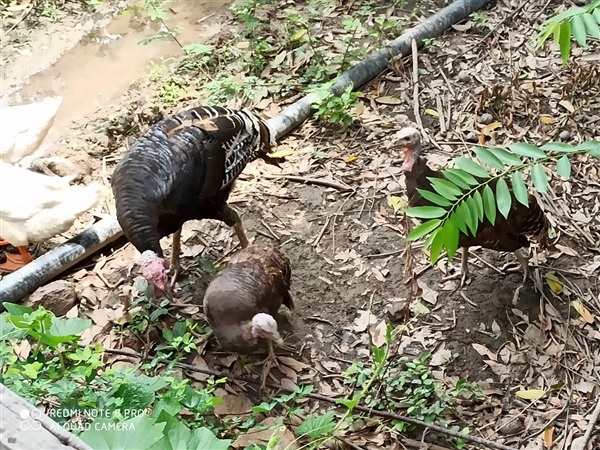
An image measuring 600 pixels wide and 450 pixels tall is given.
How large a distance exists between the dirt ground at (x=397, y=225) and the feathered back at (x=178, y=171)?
0.51 meters

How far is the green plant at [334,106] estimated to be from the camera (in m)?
4.51

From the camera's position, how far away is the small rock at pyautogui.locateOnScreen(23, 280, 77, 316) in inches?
143

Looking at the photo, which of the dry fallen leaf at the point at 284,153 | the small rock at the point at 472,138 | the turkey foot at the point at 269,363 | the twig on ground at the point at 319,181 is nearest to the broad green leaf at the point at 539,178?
the turkey foot at the point at 269,363

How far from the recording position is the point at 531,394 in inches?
123

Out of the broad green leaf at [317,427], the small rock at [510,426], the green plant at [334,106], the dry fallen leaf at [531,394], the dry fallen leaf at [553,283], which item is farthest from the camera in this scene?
the green plant at [334,106]

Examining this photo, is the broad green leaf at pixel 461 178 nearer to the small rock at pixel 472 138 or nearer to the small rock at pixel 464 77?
the small rock at pixel 472 138

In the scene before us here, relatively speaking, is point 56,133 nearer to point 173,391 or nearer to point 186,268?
point 186,268

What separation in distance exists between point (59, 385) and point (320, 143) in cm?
269

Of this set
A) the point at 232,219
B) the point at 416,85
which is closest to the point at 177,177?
the point at 232,219

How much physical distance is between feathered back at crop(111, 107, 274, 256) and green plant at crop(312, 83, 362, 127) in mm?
844

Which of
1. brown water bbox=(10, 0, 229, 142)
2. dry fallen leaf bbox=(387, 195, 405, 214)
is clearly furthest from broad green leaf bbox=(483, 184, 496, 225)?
brown water bbox=(10, 0, 229, 142)

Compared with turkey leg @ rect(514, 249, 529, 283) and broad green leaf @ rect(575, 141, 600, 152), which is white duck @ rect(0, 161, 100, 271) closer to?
turkey leg @ rect(514, 249, 529, 283)

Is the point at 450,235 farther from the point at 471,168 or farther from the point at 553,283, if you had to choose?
the point at 553,283

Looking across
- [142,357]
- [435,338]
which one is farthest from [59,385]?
[435,338]
